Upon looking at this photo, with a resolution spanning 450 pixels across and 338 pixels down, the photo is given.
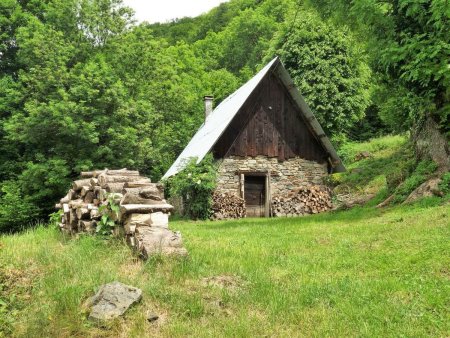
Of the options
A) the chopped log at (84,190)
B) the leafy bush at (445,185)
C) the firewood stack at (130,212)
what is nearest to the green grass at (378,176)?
the leafy bush at (445,185)

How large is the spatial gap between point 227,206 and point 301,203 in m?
3.37

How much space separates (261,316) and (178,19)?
206 ft

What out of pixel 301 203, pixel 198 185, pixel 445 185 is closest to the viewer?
pixel 445 185

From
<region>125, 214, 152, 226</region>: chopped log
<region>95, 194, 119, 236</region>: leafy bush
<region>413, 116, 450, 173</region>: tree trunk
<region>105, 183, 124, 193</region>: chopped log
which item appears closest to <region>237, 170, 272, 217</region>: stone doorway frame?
<region>413, 116, 450, 173</region>: tree trunk

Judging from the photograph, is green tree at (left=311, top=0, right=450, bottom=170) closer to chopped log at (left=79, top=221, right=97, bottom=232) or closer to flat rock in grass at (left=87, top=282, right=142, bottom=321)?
chopped log at (left=79, top=221, right=97, bottom=232)

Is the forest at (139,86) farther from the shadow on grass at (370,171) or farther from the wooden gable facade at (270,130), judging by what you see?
the wooden gable facade at (270,130)

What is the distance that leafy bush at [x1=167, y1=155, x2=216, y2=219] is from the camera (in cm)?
1755

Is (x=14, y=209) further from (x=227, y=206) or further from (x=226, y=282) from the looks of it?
(x=226, y=282)

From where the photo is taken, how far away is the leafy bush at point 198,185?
17547 millimetres

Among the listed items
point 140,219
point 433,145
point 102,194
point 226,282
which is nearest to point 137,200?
point 140,219

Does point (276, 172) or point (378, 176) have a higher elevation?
point (276, 172)

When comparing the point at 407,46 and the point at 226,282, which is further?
the point at 407,46

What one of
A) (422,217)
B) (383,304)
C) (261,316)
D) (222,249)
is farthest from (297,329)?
(422,217)

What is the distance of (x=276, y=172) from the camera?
19.4 metres
